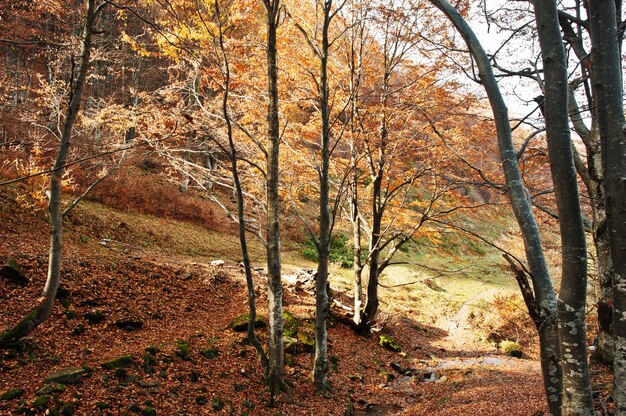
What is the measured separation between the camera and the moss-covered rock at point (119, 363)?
5121mm

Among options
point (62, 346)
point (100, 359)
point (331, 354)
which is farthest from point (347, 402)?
point (62, 346)

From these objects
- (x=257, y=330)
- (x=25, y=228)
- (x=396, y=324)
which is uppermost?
(x=25, y=228)

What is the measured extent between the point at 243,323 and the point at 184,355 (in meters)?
1.95

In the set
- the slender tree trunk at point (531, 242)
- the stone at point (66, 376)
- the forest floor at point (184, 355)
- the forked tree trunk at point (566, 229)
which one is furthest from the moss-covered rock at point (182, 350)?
the forked tree trunk at point (566, 229)

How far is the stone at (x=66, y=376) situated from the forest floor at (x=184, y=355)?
7cm

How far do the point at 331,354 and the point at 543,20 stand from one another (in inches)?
299

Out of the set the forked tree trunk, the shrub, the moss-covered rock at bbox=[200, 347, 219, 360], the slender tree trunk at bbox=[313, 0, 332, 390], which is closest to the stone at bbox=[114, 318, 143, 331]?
the moss-covered rock at bbox=[200, 347, 219, 360]

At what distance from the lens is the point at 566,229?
246 cm

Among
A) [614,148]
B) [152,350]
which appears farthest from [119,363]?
[614,148]

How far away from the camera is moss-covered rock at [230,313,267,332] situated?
8005 mm

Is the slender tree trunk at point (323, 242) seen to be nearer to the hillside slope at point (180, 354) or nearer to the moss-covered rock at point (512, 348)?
the hillside slope at point (180, 354)

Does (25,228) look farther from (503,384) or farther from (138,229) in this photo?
(503,384)

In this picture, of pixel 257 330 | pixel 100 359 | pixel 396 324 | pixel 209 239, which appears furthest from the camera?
pixel 209 239

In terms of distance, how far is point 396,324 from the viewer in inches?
474
